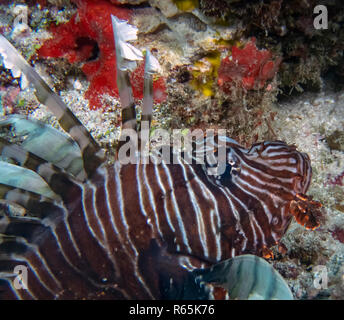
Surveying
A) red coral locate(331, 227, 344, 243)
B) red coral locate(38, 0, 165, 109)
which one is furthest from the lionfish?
red coral locate(331, 227, 344, 243)

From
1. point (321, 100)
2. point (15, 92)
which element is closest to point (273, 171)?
point (321, 100)

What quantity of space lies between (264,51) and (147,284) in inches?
111

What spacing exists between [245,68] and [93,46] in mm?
1836

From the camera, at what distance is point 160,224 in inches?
93.8

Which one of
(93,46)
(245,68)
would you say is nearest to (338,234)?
(245,68)

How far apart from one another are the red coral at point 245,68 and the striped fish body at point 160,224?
1.15m

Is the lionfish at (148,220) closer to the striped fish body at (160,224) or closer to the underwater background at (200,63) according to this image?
the striped fish body at (160,224)

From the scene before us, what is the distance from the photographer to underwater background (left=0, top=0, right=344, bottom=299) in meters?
3.04

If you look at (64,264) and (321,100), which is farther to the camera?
(321,100)

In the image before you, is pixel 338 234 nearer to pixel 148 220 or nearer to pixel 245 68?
pixel 245 68

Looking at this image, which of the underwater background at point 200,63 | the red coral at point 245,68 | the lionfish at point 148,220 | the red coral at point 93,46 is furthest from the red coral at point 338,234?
the red coral at point 93,46

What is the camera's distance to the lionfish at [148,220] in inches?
92.8
